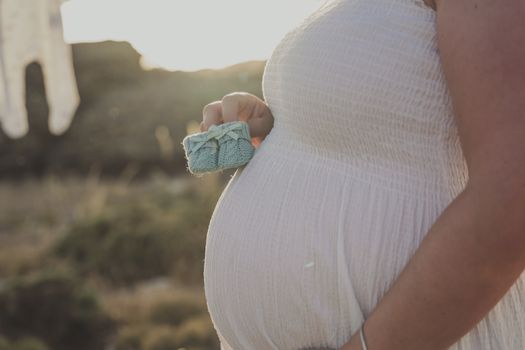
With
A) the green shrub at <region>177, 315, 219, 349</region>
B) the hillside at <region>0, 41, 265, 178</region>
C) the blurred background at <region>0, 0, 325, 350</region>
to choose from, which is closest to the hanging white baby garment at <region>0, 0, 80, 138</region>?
the blurred background at <region>0, 0, 325, 350</region>

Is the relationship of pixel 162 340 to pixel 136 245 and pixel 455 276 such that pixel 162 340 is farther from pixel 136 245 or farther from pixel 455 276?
pixel 455 276

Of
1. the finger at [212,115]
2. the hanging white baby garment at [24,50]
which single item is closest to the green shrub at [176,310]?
the hanging white baby garment at [24,50]

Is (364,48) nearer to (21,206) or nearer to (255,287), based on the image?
(255,287)

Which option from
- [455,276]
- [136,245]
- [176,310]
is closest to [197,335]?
[176,310]

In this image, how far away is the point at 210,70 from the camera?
13.9 meters

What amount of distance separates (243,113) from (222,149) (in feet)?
0.48

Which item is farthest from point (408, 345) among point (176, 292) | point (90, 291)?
point (176, 292)

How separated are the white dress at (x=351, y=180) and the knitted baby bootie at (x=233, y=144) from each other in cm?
13

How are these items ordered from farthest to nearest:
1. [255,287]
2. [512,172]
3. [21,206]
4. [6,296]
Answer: [21,206]
[6,296]
[255,287]
[512,172]

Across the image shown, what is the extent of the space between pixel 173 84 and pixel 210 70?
0.85 m

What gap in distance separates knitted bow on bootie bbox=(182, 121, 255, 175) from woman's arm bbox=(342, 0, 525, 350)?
1.54ft

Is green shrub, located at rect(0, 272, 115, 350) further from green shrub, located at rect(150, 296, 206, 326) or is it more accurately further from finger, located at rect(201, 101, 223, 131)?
finger, located at rect(201, 101, 223, 131)

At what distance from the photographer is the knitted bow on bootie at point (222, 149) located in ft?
4.59

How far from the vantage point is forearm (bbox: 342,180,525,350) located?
96 cm
